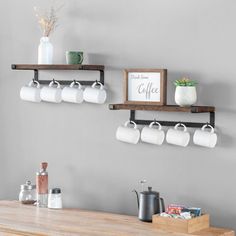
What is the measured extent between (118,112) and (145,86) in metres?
0.27

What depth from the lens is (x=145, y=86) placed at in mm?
3459

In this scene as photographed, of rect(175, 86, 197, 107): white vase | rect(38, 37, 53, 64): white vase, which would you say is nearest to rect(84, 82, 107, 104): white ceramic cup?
rect(38, 37, 53, 64): white vase

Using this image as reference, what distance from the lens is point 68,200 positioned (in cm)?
386

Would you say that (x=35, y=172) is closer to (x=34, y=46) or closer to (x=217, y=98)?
(x=34, y=46)

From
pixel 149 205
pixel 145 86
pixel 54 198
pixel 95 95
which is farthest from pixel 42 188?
pixel 145 86

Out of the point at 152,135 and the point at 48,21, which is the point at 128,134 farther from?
the point at 48,21

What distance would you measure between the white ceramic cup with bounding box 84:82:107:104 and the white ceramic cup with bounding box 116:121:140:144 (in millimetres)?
200

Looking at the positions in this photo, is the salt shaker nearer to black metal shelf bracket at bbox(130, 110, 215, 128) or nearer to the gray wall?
the gray wall

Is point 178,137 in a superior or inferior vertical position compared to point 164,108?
inferior

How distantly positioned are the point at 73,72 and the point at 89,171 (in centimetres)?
56

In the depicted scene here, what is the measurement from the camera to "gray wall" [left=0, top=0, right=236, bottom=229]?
329cm

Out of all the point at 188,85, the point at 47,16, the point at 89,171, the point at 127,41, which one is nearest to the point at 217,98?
the point at 188,85

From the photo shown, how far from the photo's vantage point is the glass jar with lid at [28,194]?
385 cm

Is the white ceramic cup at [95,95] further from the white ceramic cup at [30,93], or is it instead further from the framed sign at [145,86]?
the white ceramic cup at [30,93]
